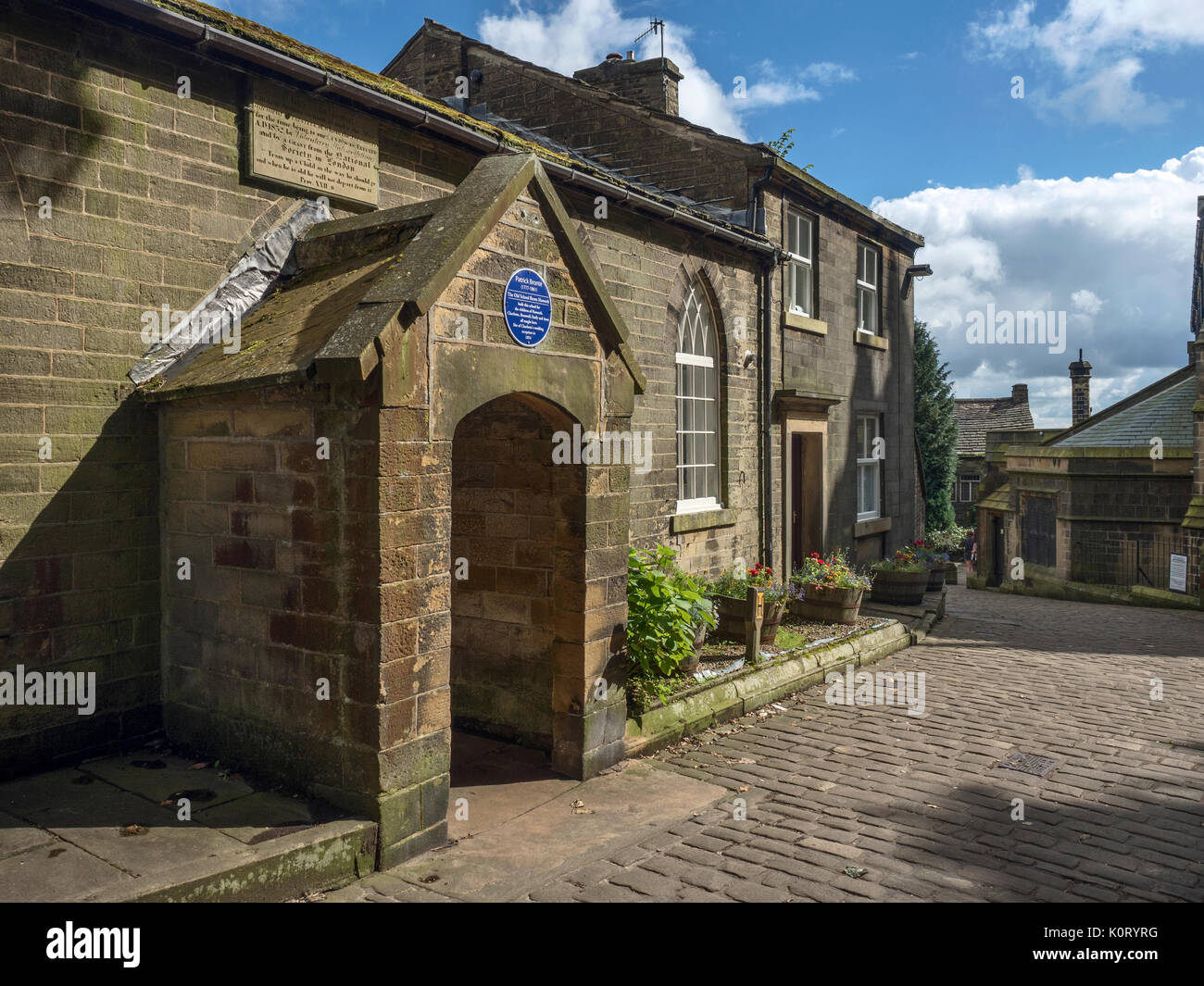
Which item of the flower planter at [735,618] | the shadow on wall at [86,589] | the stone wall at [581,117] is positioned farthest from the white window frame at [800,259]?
the shadow on wall at [86,589]

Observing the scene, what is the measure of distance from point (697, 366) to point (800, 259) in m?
3.64

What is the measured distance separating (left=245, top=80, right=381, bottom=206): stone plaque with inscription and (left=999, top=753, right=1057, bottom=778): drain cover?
6903 mm

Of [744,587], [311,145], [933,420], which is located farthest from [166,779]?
[933,420]

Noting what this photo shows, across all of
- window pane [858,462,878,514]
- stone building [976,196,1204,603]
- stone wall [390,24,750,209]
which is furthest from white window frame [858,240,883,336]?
stone building [976,196,1204,603]

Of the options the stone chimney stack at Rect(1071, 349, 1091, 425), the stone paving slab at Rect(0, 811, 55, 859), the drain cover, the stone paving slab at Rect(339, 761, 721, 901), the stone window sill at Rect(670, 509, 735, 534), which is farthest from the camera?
the stone chimney stack at Rect(1071, 349, 1091, 425)

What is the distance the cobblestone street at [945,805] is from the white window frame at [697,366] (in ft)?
10.1

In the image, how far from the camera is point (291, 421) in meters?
5.35

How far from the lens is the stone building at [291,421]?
5191 mm

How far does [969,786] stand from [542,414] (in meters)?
4.15

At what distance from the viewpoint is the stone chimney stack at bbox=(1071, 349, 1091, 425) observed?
4416cm

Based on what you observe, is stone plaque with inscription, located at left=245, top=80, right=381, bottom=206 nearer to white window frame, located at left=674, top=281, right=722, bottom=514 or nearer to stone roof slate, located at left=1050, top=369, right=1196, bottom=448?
white window frame, located at left=674, top=281, right=722, bottom=514

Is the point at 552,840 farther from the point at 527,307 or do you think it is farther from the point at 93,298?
the point at 93,298

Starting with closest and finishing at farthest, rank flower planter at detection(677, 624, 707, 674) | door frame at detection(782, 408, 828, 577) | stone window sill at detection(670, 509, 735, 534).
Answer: flower planter at detection(677, 624, 707, 674)
stone window sill at detection(670, 509, 735, 534)
door frame at detection(782, 408, 828, 577)

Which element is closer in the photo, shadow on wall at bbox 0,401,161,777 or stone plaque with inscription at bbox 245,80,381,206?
shadow on wall at bbox 0,401,161,777
